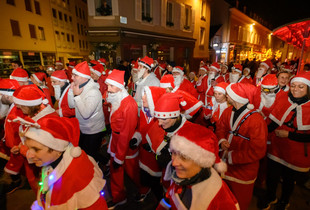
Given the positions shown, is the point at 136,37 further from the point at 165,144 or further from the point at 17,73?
the point at 165,144

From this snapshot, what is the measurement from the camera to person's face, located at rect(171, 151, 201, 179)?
1390 millimetres

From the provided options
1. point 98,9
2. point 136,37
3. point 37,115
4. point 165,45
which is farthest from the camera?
point 165,45

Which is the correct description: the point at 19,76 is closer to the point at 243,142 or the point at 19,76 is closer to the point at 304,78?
the point at 243,142

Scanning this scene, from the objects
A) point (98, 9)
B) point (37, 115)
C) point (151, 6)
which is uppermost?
point (151, 6)

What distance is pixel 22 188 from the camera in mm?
3693

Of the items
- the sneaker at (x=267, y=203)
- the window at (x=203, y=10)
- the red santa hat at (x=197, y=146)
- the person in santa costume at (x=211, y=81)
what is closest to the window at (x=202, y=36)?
the window at (x=203, y=10)

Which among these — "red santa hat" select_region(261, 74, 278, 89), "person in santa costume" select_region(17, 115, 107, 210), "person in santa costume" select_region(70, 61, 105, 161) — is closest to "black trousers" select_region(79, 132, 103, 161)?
"person in santa costume" select_region(70, 61, 105, 161)

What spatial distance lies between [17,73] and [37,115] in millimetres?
3017

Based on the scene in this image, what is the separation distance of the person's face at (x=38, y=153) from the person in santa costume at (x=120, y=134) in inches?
47.9

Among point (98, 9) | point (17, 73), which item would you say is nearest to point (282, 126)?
point (17, 73)

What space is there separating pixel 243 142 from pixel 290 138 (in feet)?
2.53

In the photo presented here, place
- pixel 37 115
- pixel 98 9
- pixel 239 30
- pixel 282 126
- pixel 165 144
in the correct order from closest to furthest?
pixel 165 144, pixel 37 115, pixel 282 126, pixel 98 9, pixel 239 30

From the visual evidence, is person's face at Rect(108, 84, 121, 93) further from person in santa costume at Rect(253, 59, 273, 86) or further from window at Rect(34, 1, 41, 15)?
window at Rect(34, 1, 41, 15)

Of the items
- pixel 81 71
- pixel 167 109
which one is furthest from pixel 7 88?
pixel 167 109
